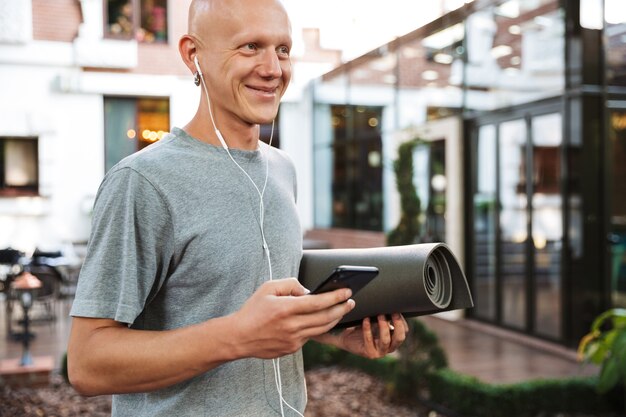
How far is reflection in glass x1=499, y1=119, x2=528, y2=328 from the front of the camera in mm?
6418

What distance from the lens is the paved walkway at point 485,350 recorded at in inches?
197

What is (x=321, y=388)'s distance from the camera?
4457 millimetres

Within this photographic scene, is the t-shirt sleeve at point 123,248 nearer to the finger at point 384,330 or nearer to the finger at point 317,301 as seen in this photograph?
the finger at point 317,301

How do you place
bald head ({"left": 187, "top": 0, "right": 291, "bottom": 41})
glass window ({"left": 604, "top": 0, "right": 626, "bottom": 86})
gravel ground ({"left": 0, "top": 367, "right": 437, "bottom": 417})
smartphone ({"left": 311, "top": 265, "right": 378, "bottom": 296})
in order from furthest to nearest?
glass window ({"left": 604, "top": 0, "right": 626, "bottom": 86}), gravel ground ({"left": 0, "top": 367, "right": 437, "bottom": 417}), bald head ({"left": 187, "top": 0, "right": 291, "bottom": 41}), smartphone ({"left": 311, "top": 265, "right": 378, "bottom": 296})

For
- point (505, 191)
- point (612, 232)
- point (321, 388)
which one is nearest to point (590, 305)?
point (612, 232)

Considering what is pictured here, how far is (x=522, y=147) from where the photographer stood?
6.40 m

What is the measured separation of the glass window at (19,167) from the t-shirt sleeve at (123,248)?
163cm

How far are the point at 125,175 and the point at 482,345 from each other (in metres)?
5.64

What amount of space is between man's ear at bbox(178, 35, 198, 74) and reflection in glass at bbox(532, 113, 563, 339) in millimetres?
5390

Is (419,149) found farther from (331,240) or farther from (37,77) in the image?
(37,77)

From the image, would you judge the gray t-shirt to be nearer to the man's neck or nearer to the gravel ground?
the man's neck

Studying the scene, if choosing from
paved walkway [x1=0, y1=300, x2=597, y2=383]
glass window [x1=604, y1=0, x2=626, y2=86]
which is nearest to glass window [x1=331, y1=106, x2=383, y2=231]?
paved walkway [x1=0, y1=300, x2=597, y2=383]

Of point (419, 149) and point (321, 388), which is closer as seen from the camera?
point (321, 388)

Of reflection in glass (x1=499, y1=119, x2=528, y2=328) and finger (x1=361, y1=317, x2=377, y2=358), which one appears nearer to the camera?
finger (x1=361, y1=317, x2=377, y2=358)
